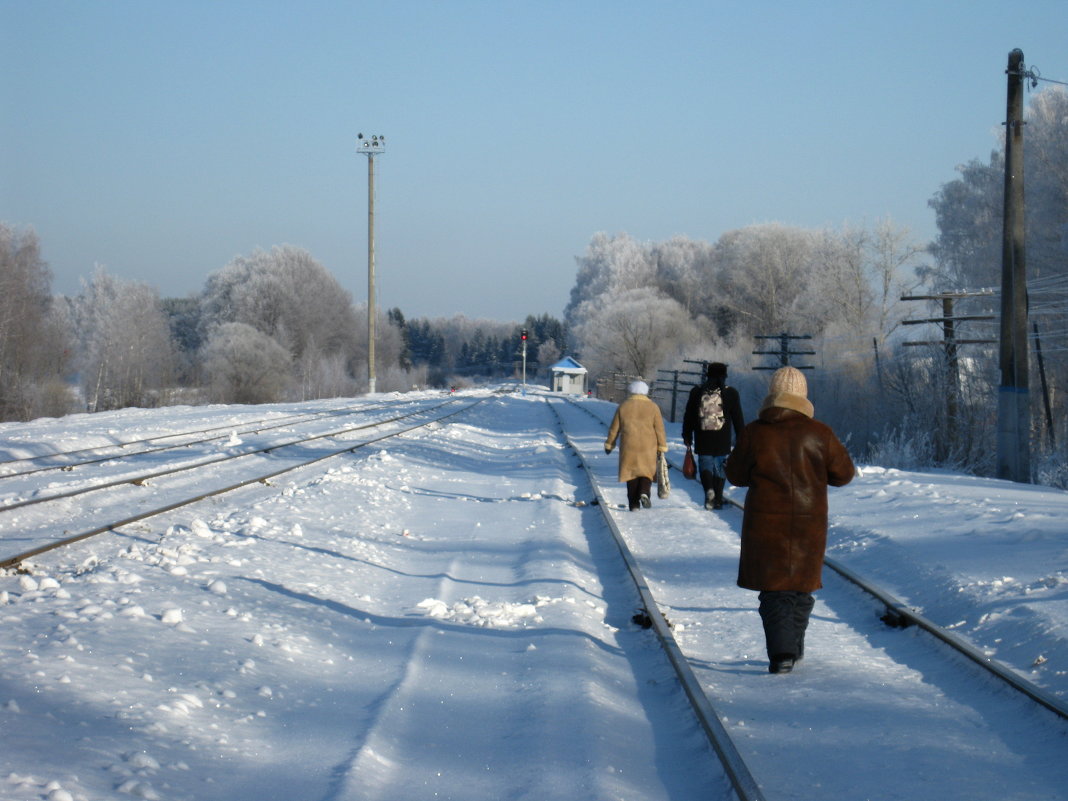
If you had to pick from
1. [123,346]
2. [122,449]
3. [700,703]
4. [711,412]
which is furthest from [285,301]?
[700,703]

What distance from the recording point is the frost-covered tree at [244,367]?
6253cm

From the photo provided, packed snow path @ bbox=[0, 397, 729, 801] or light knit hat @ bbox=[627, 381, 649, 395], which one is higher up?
light knit hat @ bbox=[627, 381, 649, 395]

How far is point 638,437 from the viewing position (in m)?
12.3

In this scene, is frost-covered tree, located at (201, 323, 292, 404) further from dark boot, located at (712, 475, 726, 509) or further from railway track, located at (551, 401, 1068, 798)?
railway track, located at (551, 401, 1068, 798)

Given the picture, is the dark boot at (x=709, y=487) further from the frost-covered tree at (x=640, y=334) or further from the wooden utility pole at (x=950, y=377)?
the frost-covered tree at (x=640, y=334)

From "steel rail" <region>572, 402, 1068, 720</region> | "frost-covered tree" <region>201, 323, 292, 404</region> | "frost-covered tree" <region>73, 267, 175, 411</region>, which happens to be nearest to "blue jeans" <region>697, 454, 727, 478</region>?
"steel rail" <region>572, 402, 1068, 720</region>

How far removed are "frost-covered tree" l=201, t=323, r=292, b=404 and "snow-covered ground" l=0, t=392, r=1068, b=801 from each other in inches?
2094

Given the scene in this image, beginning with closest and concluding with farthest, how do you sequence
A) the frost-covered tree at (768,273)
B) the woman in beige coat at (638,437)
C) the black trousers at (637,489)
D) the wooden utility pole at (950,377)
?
the woman in beige coat at (638,437), the black trousers at (637,489), the wooden utility pole at (950,377), the frost-covered tree at (768,273)

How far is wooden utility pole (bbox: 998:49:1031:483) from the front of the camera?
55.6ft

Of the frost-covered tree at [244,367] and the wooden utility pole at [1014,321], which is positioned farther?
the frost-covered tree at [244,367]

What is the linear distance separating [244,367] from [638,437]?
185 ft

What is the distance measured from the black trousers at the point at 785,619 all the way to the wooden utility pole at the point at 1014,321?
499 inches

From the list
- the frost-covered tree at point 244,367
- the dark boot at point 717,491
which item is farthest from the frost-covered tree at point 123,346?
the dark boot at point 717,491

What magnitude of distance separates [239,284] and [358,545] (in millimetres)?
87082
